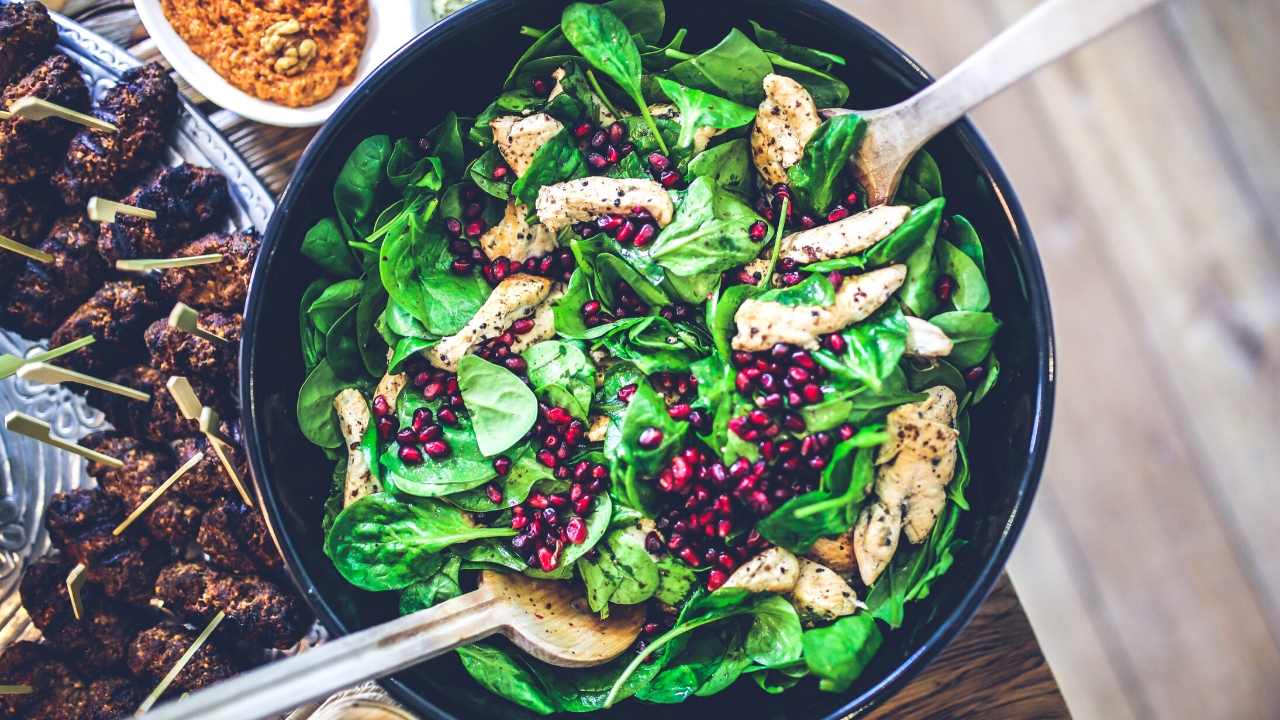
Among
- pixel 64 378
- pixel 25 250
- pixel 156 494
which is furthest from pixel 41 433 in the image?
pixel 25 250

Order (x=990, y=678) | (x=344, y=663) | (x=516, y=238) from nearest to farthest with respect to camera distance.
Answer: (x=344, y=663), (x=516, y=238), (x=990, y=678)

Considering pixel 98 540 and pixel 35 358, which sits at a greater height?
pixel 35 358

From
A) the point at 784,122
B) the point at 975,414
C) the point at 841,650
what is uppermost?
the point at 784,122

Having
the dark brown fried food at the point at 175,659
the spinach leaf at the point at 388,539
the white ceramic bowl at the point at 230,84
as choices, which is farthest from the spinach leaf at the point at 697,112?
the dark brown fried food at the point at 175,659

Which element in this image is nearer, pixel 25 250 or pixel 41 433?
pixel 41 433

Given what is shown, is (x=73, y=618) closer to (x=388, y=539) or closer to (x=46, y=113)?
(x=388, y=539)
